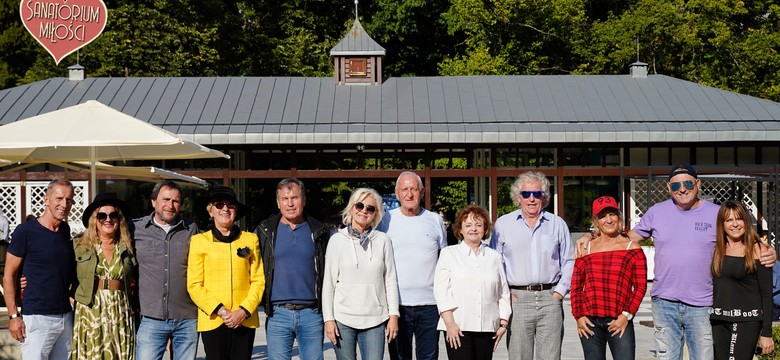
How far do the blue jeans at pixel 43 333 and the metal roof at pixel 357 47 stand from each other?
16.4m

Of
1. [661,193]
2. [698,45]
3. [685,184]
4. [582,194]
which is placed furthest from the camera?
[698,45]

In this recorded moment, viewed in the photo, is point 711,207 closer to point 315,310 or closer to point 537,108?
point 315,310

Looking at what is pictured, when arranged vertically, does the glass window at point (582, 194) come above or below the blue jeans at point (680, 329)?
above

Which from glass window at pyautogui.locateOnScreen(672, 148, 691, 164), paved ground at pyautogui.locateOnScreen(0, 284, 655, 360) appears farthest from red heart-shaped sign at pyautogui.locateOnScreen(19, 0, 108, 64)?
glass window at pyautogui.locateOnScreen(672, 148, 691, 164)

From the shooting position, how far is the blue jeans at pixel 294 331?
6.54 meters

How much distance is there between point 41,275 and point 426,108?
14.3 metres

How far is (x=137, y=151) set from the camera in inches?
368

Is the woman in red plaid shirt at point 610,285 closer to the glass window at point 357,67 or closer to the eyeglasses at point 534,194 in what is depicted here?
the eyeglasses at point 534,194

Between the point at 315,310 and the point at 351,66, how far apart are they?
53.4 ft

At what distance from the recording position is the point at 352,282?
6496 millimetres

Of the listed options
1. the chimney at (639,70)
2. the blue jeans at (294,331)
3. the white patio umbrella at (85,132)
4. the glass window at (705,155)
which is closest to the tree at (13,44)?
the chimney at (639,70)

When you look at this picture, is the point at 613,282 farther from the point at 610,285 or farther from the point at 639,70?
the point at 639,70

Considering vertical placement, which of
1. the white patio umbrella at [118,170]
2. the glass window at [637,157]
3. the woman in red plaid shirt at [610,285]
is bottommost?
the woman in red plaid shirt at [610,285]

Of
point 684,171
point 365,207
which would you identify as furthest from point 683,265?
point 365,207
